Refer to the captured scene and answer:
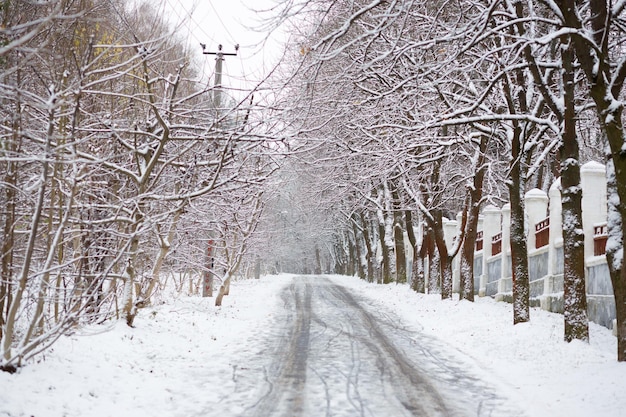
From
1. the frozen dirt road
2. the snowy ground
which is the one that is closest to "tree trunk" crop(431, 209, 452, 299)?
the snowy ground

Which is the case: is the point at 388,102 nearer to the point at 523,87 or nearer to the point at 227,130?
the point at 523,87

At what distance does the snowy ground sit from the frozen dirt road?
0.32m

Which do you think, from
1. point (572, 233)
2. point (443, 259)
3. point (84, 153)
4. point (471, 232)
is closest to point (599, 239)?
point (572, 233)

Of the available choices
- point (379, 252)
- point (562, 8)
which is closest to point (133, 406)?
point (562, 8)

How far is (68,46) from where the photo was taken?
303 inches

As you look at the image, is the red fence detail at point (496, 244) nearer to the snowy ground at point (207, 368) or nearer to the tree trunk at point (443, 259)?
the tree trunk at point (443, 259)

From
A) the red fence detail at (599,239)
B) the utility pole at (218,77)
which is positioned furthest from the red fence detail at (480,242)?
the utility pole at (218,77)

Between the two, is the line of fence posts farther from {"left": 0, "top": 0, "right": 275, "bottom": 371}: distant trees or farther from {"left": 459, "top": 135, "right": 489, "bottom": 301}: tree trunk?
{"left": 0, "top": 0, "right": 275, "bottom": 371}: distant trees

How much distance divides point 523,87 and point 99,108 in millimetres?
9699

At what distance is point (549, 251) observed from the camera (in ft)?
55.8

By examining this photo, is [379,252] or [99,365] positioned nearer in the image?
[99,365]

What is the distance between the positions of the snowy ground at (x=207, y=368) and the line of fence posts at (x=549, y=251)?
100cm

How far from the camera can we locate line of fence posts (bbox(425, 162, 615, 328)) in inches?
541

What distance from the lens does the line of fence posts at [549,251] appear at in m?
13.7
